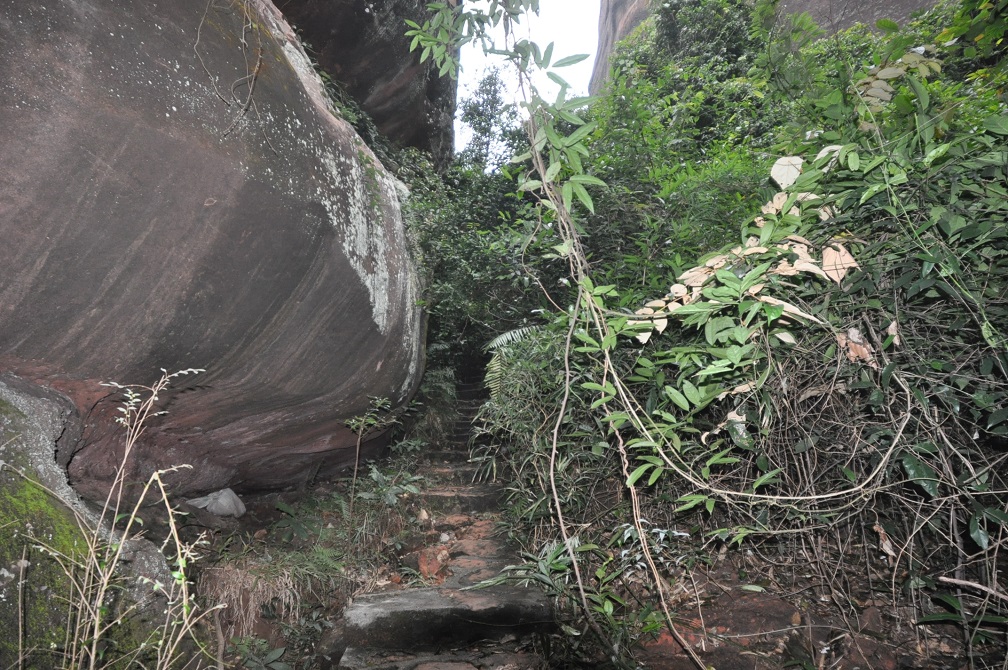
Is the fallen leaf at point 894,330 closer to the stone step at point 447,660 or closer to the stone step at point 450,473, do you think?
the stone step at point 447,660

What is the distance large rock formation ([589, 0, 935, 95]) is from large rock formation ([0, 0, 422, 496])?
3.22 metres

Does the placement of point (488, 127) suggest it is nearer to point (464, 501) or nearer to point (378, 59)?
point (378, 59)

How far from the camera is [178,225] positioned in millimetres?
2805

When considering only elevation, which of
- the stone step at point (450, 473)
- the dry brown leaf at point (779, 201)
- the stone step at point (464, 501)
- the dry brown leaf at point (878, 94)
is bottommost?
the stone step at point (464, 501)

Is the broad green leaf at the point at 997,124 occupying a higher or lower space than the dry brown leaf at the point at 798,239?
higher

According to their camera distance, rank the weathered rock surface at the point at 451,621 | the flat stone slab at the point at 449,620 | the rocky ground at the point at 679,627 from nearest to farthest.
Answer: the rocky ground at the point at 679,627, the weathered rock surface at the point at 451,621, the flat stone slab at the point at 449,620

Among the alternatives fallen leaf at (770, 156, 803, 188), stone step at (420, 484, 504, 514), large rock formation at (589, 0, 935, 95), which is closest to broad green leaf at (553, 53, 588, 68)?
fallen leaf at (770, 156, 803, 188)

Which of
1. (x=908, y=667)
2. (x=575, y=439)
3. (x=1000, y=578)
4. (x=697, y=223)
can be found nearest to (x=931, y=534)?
(x=1000, y=578)

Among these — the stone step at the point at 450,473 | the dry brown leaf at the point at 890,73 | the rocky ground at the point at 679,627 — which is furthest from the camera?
the stone step at the point at 450,473

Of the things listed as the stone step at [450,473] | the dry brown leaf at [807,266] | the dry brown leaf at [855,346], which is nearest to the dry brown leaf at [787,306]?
the dry brown leaf at [807,266]

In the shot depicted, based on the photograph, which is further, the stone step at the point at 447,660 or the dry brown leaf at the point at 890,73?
the stone step at the point at 447,660

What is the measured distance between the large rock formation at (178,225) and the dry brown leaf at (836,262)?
2875mm

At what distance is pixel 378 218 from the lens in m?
4.45

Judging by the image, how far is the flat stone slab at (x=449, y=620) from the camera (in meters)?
3.25
